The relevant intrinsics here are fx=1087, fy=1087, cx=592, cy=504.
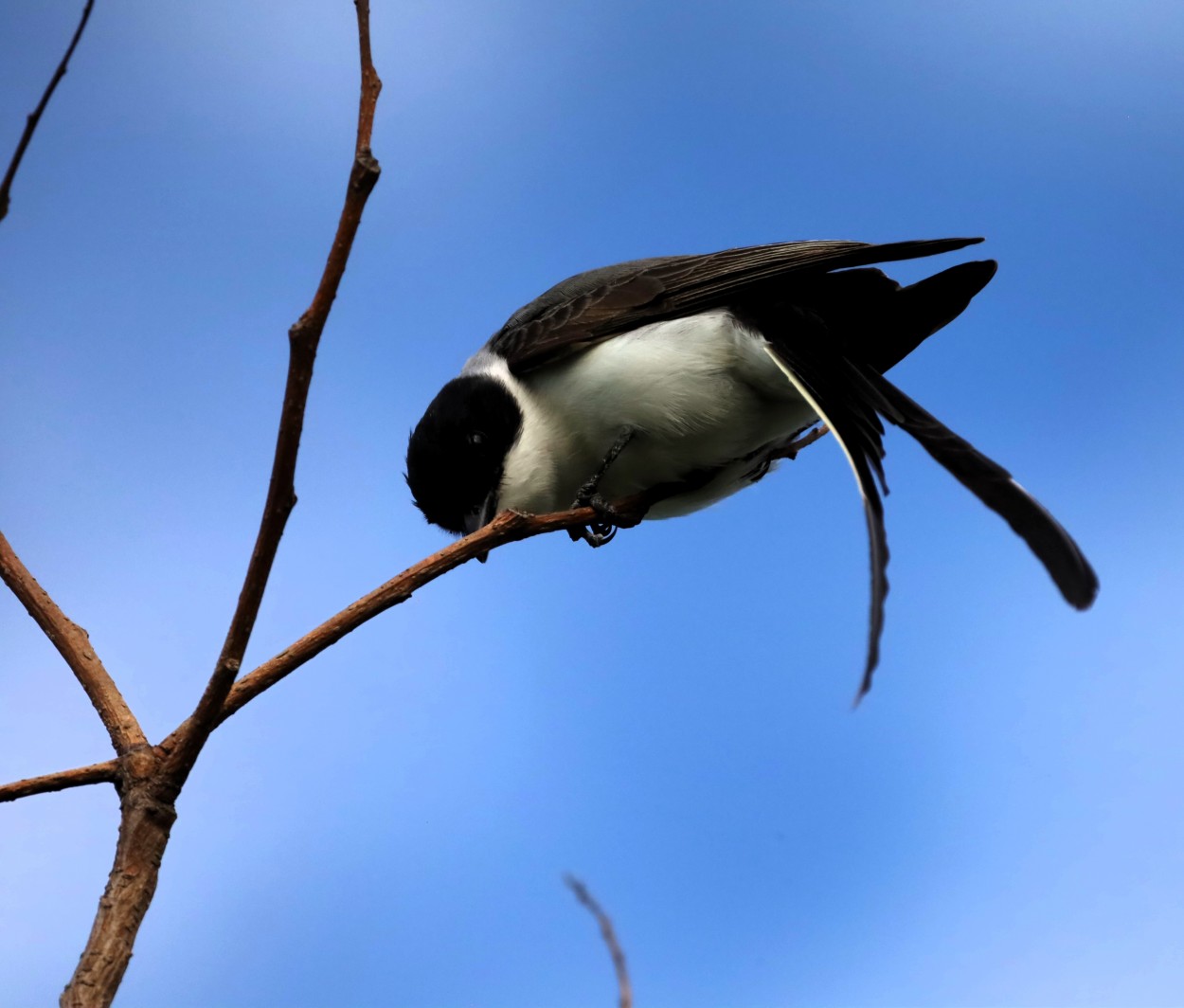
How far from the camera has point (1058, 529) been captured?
83.9 inches

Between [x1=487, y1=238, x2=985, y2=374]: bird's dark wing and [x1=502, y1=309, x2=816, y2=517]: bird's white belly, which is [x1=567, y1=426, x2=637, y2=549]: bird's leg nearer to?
[x1=502, y1=309, x2=816, y2=517]: bird's white belly

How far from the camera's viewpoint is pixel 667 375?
3.73 metres

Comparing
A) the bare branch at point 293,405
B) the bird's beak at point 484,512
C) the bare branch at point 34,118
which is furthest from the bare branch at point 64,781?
the bird's beak at point 484,512

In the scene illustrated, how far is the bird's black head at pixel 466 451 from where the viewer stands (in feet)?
12.8

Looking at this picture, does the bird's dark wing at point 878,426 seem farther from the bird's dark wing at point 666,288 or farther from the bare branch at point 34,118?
the bare branch at point 34,118

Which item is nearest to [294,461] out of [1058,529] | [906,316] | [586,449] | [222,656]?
[222,656]

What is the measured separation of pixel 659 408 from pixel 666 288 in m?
0.47

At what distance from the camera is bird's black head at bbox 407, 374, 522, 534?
390 centimetres

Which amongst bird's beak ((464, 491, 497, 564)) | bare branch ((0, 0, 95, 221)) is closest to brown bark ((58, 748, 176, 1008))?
bare branch ((0, 0, 95, 221))

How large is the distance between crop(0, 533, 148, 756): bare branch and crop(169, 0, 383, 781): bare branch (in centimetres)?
25

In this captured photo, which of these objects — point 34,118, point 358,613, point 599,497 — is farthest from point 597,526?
point 34,118

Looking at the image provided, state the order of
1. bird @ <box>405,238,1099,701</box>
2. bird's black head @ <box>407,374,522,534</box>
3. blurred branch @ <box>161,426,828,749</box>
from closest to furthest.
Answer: blurred branch @ <box>161,426,828,749</box>
bird @ <box>405,238,1099,701</box>
bird's black head @ <box>407,374,522,534</box>

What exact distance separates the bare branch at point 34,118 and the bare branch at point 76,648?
101 cm

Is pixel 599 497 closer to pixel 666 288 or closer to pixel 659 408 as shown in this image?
pixel 659 408
